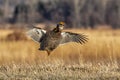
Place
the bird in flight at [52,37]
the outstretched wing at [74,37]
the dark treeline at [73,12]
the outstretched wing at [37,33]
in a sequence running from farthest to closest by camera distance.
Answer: the dark treeline at [73,12]
the outstretched wing at [74,37]
the outstretched wing at [37,33]
the bird in flight at [52,37]

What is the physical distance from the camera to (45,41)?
955 centimetres

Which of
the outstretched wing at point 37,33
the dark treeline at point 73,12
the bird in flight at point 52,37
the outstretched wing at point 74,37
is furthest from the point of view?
the dark treeline at point 73,12

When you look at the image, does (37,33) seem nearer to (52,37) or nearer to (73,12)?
(52,37)

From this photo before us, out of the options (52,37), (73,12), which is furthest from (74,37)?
(73,12)

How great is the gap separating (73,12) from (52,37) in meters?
40.8

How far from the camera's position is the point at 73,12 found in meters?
50.1

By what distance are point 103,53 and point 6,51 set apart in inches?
166

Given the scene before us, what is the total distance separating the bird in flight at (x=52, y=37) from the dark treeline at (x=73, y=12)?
111ft

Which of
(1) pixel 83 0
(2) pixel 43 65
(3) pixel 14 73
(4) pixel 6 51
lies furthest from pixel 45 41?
(1) pixel 83 0

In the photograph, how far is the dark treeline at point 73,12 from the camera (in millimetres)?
46875

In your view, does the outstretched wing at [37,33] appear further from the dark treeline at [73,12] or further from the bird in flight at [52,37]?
the dark treeline at [73,12]

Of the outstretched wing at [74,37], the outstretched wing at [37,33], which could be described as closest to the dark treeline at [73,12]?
the outstretched wing at [74,37]

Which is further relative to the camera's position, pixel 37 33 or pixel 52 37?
pixel 37 33

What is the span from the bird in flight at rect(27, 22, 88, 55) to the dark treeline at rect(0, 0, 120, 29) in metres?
33.7
